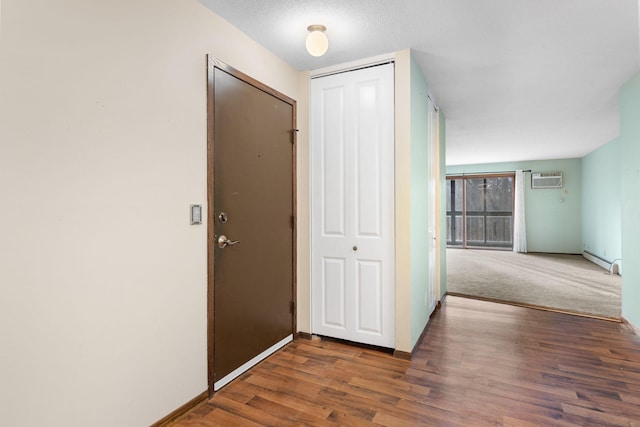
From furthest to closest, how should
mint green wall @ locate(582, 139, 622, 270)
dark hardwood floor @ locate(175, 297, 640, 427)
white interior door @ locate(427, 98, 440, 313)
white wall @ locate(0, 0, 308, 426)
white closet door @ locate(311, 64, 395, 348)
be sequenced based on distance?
mint green wall @ locate(582, 139, 622, 270), white interior door @ locate(427, 98, 440, 313), white closet door @ locate(311, 64, 395, 348), dark hardwood floor @ locate(175, 297, 640, 427), white wall @ locate(0, 0, 308, 426)

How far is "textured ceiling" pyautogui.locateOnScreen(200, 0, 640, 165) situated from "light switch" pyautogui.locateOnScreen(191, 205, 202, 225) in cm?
123

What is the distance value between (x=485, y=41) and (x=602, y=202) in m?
6.14

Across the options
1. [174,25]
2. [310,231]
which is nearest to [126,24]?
[174,25]

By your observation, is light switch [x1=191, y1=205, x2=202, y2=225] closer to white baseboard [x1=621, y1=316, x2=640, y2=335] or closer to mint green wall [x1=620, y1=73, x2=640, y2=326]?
mint green wall [x1=620, y1=73, x2=640, y2=326]

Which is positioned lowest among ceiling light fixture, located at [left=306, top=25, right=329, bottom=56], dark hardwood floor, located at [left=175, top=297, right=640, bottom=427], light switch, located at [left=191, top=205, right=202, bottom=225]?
dark hardwood floor, located at [left=175, top=297, right=640, bottom=427]

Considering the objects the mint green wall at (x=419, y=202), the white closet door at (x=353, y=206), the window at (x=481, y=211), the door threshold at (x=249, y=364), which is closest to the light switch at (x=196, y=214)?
the door threshold at (x=249, y=364)

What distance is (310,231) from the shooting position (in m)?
2.99

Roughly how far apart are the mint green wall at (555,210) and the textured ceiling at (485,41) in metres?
4.57

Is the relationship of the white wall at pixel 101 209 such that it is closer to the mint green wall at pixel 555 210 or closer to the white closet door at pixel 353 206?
the white closet door at pixel 353 206

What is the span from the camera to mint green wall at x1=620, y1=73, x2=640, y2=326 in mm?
3072

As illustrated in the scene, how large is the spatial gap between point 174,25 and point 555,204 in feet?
30.2

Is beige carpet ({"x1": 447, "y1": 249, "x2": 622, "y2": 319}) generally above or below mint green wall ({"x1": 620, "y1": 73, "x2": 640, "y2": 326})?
below

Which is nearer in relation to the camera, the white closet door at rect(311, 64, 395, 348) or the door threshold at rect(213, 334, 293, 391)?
the door threshold at rect(213, 334, 293, 391)

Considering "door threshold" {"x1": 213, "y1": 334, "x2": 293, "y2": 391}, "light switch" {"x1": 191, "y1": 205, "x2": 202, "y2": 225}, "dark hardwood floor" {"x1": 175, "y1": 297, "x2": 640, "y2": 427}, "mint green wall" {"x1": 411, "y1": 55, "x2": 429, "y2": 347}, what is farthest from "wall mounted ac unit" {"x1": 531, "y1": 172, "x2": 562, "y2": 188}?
"light switch" {"x1": 191, "y1": 205, "x2": 202, "y2": 225}
